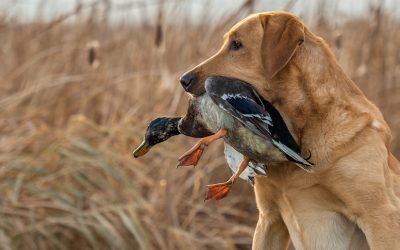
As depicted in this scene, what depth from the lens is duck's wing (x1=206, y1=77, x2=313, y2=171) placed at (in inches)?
154

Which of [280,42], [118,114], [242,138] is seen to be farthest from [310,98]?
[118,114]

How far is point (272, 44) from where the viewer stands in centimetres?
421

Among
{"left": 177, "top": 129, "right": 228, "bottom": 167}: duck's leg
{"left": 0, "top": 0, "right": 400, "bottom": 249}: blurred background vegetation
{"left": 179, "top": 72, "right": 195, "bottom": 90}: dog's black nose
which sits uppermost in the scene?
{"left": 179, "top": 72, "right": 195, "bottom": 90}: dog's black nose

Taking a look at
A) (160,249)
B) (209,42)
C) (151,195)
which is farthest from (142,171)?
(209,42)

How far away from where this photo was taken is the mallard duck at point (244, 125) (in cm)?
393

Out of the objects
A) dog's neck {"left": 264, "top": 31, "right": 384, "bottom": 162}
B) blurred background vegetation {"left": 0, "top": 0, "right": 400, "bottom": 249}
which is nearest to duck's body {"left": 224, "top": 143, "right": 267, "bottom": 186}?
dog's neck {"left": 264, "top": 31, "right": 384, "bottom": 162}

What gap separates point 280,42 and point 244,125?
0.47 m

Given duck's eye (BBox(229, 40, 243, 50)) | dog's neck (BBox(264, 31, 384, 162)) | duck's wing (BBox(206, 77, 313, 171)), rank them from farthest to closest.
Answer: duck's eye (BBox(229, 40, 243, 50)) → dog's neck (BBox(264, 31, 384, 162)) → duck's wing (BBox(206, 77, 313, 171))

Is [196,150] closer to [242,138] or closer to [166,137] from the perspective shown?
[242,138]

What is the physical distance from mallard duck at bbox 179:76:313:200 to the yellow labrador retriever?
0.44 feet

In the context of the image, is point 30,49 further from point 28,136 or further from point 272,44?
point 272,44

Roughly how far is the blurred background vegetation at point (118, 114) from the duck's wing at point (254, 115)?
2386mm

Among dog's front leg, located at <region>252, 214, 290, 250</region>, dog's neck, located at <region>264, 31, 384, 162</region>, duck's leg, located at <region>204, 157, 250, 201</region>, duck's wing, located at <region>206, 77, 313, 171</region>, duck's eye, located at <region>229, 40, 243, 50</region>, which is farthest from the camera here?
dog's front leg, located at <region>252, 214, 290, 250</region>

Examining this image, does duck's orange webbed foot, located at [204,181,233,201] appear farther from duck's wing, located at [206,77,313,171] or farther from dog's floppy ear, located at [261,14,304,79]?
dog's floppy ear, located at [261,14,304,79]
